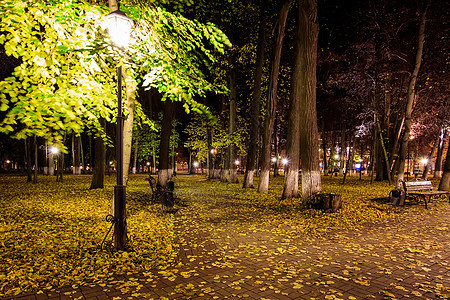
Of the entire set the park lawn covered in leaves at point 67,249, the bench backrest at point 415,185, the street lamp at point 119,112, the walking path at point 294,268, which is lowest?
the walking path at point 294,268

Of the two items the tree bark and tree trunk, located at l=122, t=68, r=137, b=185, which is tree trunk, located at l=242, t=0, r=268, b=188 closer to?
the tree bark

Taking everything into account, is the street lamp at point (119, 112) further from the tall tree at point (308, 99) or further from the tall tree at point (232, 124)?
the tall tree at point (232, 124)

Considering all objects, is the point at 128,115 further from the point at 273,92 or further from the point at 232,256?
the point at 273,92

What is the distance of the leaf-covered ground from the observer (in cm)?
397

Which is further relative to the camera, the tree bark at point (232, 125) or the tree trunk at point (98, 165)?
the tree bark at point (232, 125)

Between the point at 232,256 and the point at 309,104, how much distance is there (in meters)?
7.75

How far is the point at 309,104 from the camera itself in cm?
1113

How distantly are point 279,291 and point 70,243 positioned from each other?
4.74 metres

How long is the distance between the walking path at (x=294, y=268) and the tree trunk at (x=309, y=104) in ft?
11.3

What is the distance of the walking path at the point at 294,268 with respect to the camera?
151 inches

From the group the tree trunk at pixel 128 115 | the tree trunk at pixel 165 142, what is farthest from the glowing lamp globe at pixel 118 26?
the tree trunk at pixel 165 142

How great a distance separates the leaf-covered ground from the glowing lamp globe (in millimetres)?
4090

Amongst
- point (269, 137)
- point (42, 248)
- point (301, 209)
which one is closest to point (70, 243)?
point (42, 248)

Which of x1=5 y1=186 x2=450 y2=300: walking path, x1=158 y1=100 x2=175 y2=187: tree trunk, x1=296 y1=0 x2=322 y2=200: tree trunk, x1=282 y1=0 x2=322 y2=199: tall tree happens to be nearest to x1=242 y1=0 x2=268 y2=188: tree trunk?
x1=158 y1=100 x2=175 y2=187: tree trunk
